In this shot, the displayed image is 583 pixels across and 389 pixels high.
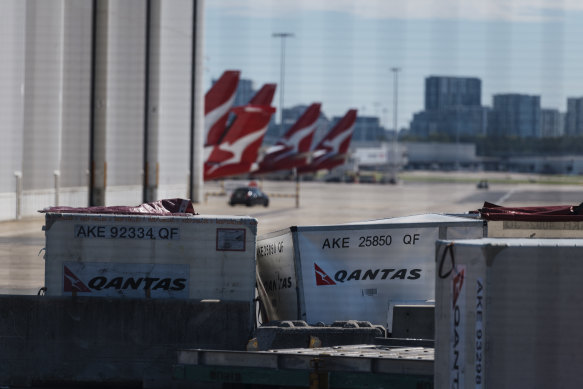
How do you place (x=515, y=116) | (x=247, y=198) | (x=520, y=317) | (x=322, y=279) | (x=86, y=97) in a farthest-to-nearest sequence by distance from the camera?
(x=247, y=198) → (x=86, y=97) → (x=515, y=116) → (x=322, y=279) → (x=520, y=317)

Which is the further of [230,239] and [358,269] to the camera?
[358,269]

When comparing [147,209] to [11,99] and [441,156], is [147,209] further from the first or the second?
[441,156]

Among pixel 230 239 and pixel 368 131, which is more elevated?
pixel 368 131

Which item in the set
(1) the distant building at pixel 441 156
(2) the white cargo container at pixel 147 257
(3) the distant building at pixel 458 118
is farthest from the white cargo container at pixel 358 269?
(1) the distant building at pixel 441 156

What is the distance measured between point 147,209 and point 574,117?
8.73 metres

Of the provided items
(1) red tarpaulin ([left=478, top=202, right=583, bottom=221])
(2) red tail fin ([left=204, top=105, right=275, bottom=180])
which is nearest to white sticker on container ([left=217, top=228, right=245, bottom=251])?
(1) red tarpaulin ([left=478, top=202, right=583, bottom=221])

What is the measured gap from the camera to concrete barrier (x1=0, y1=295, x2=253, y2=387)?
29.8 feet

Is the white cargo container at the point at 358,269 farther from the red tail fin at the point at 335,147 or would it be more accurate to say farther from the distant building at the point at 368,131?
the distant building at the point at 368,131

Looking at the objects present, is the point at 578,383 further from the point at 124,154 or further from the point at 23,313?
the point at 124,154

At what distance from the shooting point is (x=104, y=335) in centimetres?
923

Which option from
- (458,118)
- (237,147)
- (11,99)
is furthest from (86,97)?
(458,118)

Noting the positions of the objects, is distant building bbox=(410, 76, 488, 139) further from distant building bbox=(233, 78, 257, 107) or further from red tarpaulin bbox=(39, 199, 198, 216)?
distant building bbox=(233, 78, 257, 107)

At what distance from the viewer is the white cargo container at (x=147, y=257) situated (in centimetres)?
951

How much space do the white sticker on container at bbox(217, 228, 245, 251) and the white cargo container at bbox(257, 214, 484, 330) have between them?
3.05 ft
